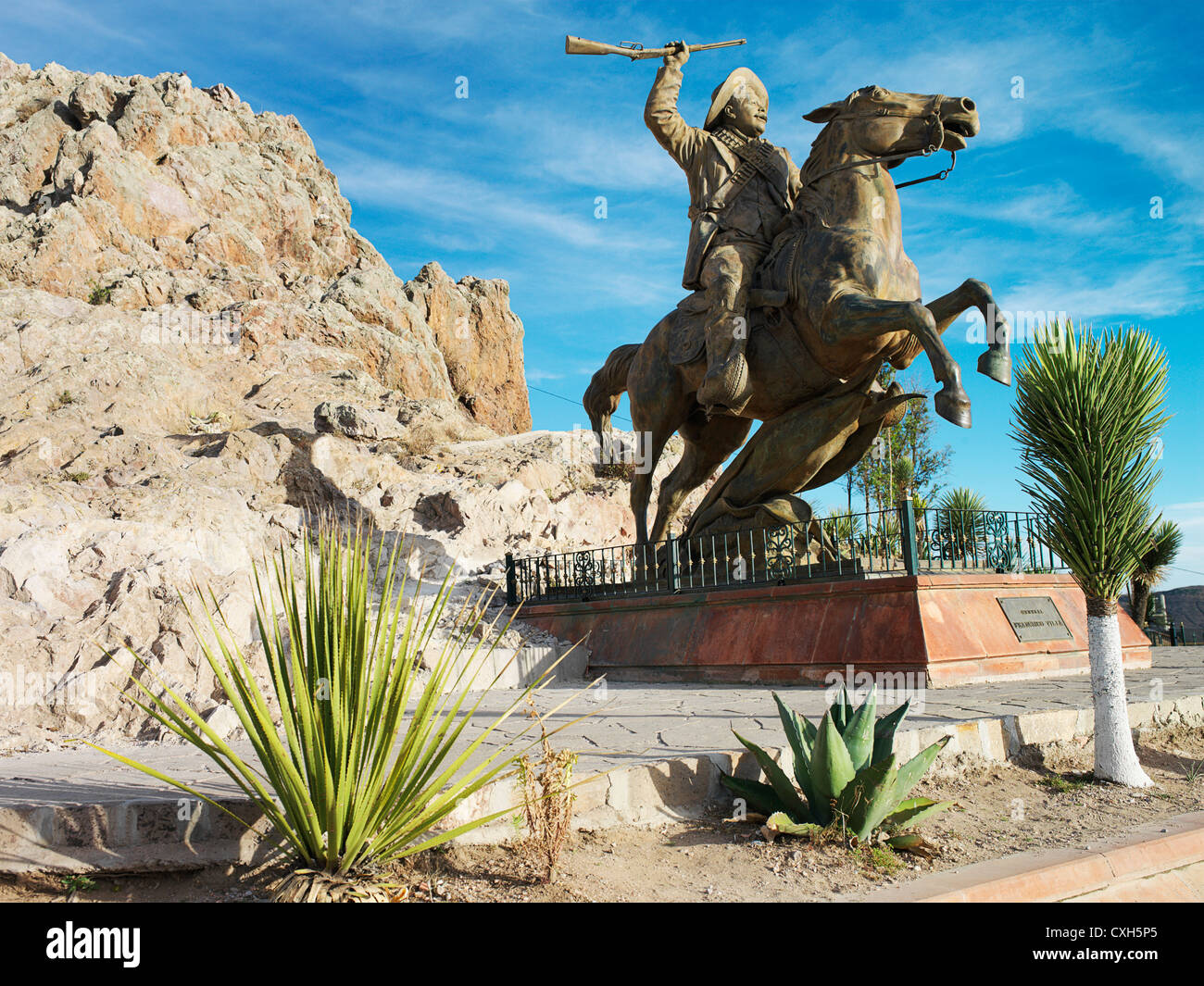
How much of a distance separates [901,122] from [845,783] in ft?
22.8

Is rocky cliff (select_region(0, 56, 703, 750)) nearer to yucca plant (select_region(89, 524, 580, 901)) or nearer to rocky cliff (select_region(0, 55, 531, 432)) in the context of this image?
rocky cliff (select_region(0, 55, 531, 432))

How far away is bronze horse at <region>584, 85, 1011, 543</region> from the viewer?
784cm

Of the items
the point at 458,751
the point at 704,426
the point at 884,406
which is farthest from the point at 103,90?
the point at 458,751

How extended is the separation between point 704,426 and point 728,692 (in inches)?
161

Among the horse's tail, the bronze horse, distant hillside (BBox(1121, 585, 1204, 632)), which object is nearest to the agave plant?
the bronze horse

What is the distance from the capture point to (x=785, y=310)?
351 inches

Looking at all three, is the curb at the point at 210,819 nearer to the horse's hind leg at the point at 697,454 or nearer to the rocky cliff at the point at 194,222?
the horse's hind leg at the point at 697,454

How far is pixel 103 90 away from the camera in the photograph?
100 ft

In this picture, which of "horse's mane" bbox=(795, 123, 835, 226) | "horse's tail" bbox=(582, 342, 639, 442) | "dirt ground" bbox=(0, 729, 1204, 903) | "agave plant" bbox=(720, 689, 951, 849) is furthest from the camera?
"horse's tail" bbox=(582, 342, 639, 442)

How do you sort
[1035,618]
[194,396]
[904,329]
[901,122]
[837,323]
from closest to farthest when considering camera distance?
[904,329]
[1035,618]
[837,323]
[901,122]
[194,396]

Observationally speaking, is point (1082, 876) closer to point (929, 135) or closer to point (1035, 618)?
point (1035, 618)

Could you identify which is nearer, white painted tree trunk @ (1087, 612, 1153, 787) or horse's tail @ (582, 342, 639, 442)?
white painted tree trunk @ (1087, 612, 1153, 787)

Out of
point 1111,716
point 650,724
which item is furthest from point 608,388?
point 1111,716
